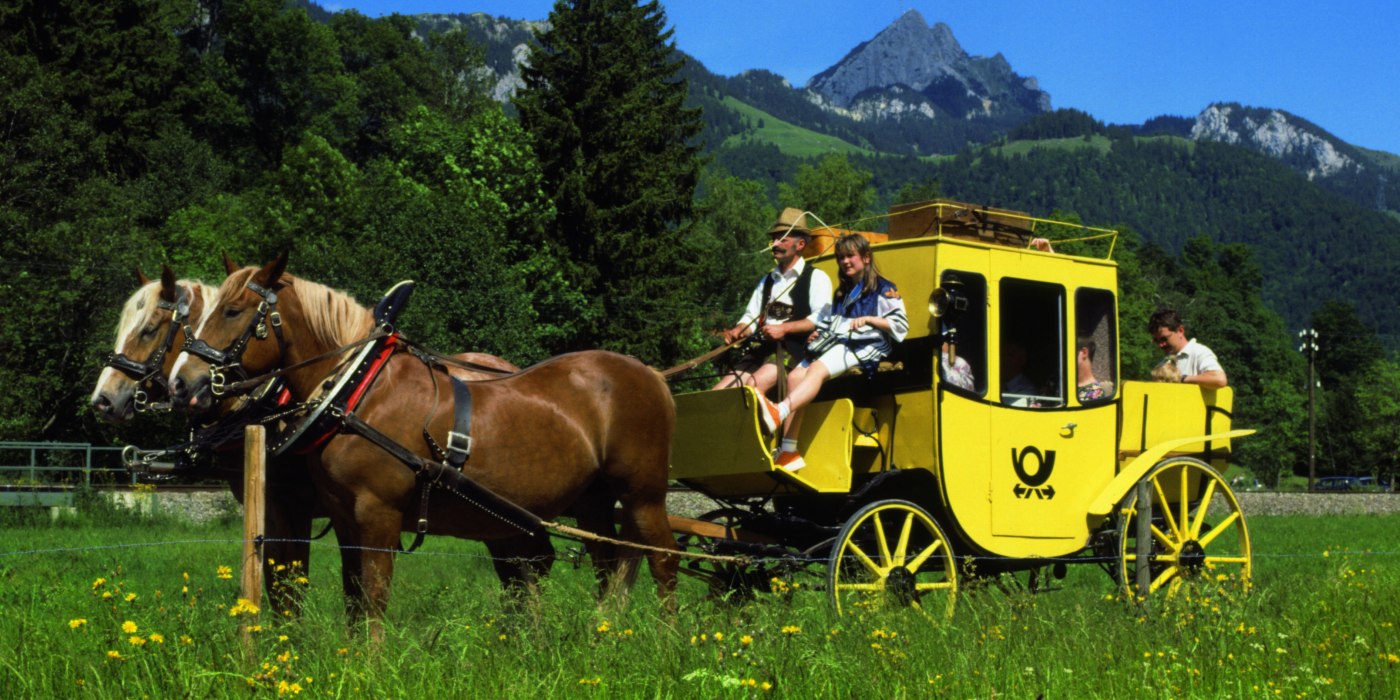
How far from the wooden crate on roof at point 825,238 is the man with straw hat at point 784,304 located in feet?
1.79

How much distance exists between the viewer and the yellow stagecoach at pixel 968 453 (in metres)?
8.40

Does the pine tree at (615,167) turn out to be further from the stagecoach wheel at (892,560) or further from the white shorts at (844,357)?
the white shorts at (844,357)

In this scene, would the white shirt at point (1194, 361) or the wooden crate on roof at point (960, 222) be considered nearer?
the wooden crate on roof at point (960, 222)

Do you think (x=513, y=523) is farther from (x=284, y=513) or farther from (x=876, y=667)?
(x=876, y=667)

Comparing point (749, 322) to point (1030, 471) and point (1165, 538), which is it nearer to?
point (1030, 471)

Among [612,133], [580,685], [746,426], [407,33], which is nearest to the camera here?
[580,685]

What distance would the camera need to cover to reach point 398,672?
17.7ft

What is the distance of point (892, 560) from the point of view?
8336mm

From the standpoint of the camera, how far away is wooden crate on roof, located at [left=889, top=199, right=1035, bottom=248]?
9016 millimetres

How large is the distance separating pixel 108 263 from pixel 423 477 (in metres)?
29.9

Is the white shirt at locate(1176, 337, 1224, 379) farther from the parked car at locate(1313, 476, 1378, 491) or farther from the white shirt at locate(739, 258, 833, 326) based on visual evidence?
the parked car at locate(1313, 476, 1378, 491)

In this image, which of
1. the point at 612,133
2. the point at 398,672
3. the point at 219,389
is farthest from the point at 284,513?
the point at 612,133

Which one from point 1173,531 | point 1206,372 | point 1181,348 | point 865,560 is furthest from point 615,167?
point 865,560

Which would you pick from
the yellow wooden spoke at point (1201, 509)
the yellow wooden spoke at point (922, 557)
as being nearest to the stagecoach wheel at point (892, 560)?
the yellow wooden spoke at point (922, 557)
